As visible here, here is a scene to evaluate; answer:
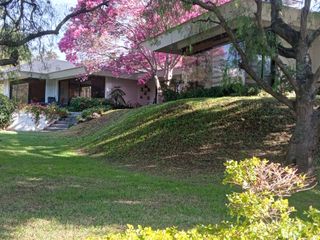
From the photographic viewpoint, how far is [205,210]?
6.38 metres

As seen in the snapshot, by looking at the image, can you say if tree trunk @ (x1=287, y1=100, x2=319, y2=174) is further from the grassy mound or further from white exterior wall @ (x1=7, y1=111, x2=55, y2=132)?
white exterior wall @ (x1=7, y1=111, x2=55, y2=132)

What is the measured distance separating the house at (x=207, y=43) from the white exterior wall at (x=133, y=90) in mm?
9782

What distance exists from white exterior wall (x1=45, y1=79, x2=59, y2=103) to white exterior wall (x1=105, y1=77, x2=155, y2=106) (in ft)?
19.3

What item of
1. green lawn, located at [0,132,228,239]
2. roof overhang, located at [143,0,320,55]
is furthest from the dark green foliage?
green lawn, located at [0,132,228,239]

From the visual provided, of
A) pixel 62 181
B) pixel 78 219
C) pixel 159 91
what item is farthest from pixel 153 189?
pixel 159 91

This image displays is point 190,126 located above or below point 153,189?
above

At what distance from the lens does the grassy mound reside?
10750mm

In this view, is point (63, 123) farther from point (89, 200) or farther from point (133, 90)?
point (89, 200)

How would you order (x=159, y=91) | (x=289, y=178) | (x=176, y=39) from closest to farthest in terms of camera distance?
(x=289, y=178)
(x=176, y=39)
(x=159, y=91)

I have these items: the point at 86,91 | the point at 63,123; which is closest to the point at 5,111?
the point at 63,123

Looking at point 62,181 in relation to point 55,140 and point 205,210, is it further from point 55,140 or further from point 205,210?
point 55,140

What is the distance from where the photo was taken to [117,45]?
2303cm

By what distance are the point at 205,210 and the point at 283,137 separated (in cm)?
559

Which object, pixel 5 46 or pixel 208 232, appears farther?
pixel 5 46
